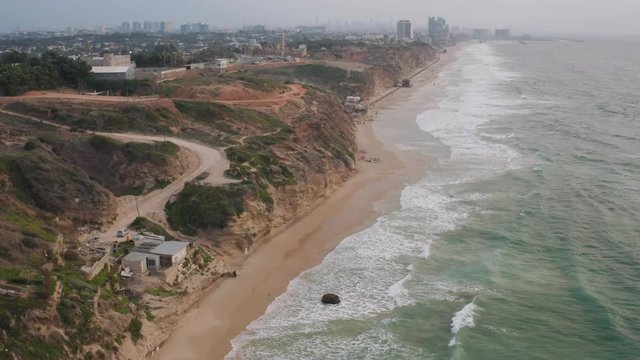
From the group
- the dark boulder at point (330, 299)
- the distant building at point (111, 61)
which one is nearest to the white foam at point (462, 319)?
the dark boulder at point (330, 299)

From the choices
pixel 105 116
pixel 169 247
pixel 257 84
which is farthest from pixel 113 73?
pixel 169 247

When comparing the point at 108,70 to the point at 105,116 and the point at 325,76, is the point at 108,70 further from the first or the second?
the point at 325,76

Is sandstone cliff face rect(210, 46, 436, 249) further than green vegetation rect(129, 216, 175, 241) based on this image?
Yes

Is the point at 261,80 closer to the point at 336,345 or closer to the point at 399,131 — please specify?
the point at 399,131

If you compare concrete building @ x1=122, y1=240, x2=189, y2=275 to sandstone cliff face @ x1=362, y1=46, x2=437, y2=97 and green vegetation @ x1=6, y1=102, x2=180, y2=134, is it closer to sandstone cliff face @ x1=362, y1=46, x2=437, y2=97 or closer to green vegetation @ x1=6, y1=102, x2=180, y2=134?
green vegetation @ x1=6, y1=102, x2=180, y2=134

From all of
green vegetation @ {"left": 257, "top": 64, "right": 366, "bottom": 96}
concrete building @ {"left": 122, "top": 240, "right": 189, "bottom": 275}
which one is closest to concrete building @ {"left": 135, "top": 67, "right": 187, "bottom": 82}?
green vegetation @ {"left": 257, "top": 64, "right": 366, "bottom": 96}
